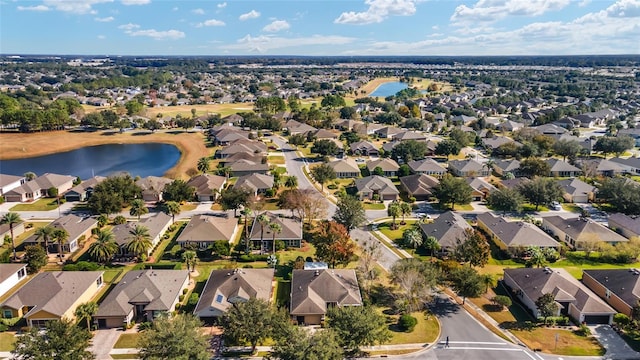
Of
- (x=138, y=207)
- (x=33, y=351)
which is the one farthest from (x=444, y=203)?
(x=33, y=351)

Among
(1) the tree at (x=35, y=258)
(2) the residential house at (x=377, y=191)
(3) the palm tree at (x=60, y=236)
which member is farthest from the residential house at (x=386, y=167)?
(1) the tree at (x=35, y=258)

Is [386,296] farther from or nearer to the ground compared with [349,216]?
nearer to the ground

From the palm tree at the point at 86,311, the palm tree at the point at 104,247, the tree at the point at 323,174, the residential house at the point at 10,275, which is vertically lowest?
the residential house at the point at 10,275

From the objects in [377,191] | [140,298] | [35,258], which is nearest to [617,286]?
[377,191]

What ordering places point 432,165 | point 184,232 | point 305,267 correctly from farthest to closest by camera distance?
point 432,165, point 184,232, point 305,267

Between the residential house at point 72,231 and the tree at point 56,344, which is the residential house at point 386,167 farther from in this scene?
the tree at point 56,344

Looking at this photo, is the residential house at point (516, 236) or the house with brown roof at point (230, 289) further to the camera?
the residential house at point (516, 236)

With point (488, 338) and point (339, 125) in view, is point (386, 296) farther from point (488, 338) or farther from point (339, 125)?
point (339, 125)
